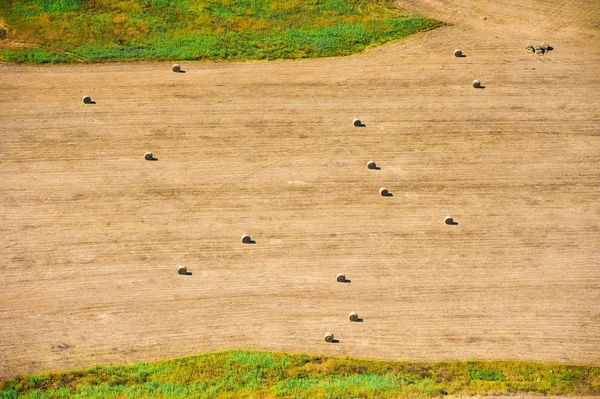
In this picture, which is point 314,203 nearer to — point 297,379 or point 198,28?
point 297,379

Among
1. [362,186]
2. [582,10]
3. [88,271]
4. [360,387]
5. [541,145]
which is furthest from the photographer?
[582,10]

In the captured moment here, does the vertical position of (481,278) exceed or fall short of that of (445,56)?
it falls short

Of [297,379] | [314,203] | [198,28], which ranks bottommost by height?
[297,379]

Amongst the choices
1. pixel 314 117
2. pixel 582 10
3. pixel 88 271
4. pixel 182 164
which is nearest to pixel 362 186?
pixel 314 117

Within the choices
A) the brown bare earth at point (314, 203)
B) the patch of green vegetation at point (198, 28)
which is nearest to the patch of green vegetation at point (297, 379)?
the brown bare earth at point (314, 203)

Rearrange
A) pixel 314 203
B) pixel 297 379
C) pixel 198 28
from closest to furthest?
pixel 297 379 < pixel 314 203 < pixel 198 28

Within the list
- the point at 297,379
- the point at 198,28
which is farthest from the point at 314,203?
the point at 198,28

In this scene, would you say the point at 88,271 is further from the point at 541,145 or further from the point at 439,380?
the point at 541,145
